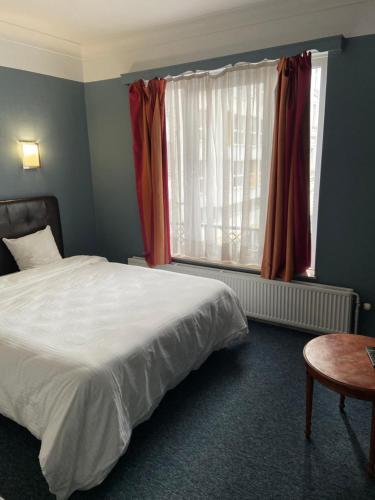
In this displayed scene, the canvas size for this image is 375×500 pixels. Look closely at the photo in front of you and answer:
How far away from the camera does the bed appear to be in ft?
5.53

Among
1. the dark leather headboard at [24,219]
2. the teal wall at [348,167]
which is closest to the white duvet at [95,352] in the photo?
the dark leather headboard at [24,219]

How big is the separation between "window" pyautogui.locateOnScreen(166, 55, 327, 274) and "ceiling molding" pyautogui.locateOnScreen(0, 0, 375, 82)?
215 millimetres

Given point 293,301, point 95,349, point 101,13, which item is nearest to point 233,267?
point 293,301

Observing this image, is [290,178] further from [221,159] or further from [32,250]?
[32,250]

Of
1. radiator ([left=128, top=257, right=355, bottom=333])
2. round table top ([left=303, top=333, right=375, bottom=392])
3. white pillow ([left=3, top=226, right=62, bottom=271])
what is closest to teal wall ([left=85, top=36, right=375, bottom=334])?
radiator ([left=128, top=257, right=355, bottom=333])

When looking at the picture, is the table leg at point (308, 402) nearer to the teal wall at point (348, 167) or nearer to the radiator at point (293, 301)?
the radiator at point (293, 301)

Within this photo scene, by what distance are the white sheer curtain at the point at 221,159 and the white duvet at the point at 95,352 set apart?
0.72 meters

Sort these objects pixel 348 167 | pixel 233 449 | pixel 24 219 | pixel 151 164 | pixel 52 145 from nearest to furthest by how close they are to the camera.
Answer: pixel 233 449
pixel 348 167
pixel 24 219
pixel 151 164
pixel 52 145

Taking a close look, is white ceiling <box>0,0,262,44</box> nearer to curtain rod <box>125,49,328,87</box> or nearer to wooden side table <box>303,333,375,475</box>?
curtain rod <box>125,49,328,87</box>

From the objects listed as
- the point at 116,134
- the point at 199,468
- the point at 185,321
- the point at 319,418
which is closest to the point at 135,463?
the point at 199,468

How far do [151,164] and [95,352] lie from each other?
2.26 meters

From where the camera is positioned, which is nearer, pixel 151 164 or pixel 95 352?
pixel 95 352

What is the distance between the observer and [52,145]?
12.5 ft

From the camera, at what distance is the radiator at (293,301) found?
2.96 m
